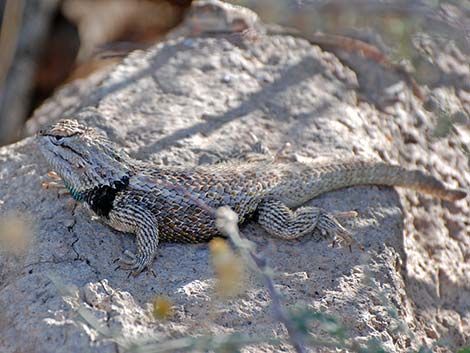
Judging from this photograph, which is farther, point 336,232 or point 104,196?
point 336,232

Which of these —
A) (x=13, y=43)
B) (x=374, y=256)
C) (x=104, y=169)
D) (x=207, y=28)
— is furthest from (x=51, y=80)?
(x=374, y=256)

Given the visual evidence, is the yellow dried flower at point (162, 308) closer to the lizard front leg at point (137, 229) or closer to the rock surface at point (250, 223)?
the rock surface at point (250, 223)

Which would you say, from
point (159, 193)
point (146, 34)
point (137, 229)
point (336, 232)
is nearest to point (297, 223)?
point (336, 232)

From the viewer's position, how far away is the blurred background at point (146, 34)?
409 cm

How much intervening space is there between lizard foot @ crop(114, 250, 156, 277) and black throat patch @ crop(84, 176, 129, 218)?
0.37 meters

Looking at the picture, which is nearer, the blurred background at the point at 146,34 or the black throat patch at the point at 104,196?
the blurred background at the point at 146,34

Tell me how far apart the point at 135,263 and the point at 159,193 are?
0.53 metres

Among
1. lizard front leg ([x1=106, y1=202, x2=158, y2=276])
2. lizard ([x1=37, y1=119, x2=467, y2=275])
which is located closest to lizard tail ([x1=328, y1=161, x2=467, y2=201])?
lizard ([x1=37, y1=119, x2=467, y2=275])

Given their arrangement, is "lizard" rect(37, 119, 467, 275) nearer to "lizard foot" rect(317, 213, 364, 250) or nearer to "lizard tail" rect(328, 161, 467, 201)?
"lizard foot" rect(317, 213, 364, 250)

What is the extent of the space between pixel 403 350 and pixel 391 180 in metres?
1.47

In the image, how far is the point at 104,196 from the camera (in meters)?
4.90

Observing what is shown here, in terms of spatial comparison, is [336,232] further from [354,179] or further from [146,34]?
[146,34]

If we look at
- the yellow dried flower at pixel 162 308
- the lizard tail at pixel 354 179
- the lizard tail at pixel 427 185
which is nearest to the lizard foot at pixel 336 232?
the lizard tail at pixel 354 179

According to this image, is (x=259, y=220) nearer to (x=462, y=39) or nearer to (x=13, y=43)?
(x=462, y=39)
